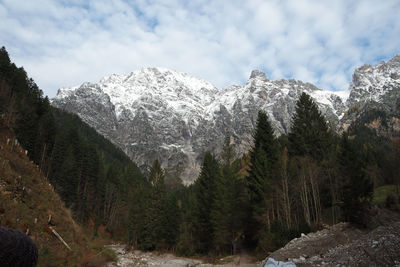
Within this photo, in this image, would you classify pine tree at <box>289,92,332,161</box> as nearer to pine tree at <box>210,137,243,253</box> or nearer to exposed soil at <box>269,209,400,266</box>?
pine tree at <box>210,137,243,253</box>

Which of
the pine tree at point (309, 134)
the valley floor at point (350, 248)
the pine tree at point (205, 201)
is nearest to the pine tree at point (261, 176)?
the pine tree at point (309, 134)

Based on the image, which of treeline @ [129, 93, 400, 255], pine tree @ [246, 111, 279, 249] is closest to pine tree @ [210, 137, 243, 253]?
treeline @ [129, 93, 400, 255]

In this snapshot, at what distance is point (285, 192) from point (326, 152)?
10.4 m

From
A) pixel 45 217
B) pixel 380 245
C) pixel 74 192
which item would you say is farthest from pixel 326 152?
pixel 74 192

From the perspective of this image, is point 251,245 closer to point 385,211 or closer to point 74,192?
point 385,211

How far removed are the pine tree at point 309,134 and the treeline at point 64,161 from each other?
116 feet

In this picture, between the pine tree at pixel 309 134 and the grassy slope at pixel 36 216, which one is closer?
the grassy slope at pixel 36 216

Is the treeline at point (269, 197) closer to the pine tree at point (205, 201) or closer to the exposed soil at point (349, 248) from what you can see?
the pine tree at point (205, 201)

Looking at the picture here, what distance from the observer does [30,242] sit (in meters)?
1.56

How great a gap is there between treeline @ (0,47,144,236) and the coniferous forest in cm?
24

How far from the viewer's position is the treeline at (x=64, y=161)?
39094 millimetres

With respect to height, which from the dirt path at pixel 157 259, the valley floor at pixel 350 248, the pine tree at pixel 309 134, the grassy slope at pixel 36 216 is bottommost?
the dirt path at pixel 157 259

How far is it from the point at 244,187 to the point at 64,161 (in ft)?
120

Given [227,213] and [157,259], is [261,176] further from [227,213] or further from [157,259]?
[157,259]
